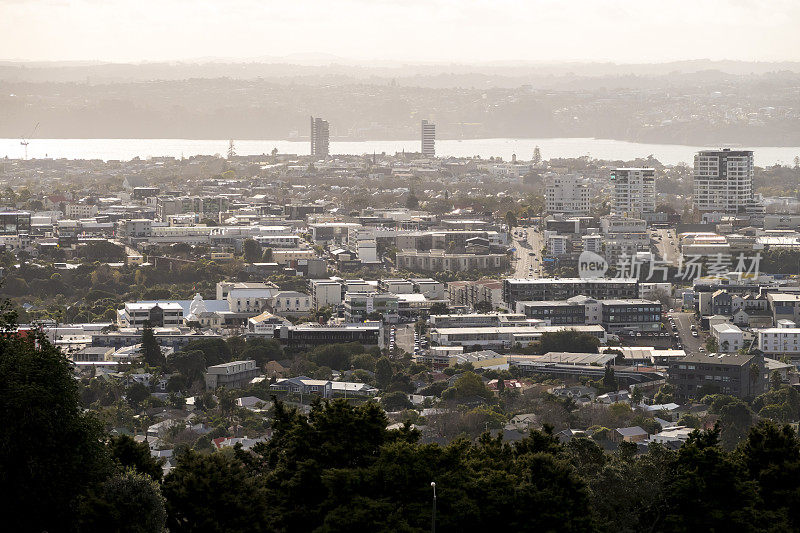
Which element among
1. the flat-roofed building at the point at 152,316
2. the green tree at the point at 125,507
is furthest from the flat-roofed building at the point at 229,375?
the green tree at the point at 125,507

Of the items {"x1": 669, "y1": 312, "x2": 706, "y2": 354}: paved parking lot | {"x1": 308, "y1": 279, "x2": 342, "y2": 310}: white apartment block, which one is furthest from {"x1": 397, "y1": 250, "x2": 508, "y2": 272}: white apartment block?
{"x1": 669, "y1": 312, "x2": 706, "y2": 354}: paved parking lot

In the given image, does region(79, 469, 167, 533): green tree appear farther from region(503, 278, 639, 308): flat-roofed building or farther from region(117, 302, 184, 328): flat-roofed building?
region(503, 278, 639, 308): flat-roofed building

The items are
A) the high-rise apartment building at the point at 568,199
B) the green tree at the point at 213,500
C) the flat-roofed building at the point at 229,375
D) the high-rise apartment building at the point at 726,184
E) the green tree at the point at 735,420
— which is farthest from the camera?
the high-rise apartment building at the point at 726,184

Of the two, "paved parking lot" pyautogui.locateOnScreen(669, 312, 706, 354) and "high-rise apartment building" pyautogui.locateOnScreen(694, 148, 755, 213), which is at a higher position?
"high-rise apartment building" pyautogui.locateOnScreen(694, 148, 755, 213)

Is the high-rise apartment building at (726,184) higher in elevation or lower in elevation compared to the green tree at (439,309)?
higher

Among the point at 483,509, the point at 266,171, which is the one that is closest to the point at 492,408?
the point at 483,509

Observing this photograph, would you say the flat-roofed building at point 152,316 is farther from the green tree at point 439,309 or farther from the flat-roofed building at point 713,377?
the flat-roofed building at point 713,377
